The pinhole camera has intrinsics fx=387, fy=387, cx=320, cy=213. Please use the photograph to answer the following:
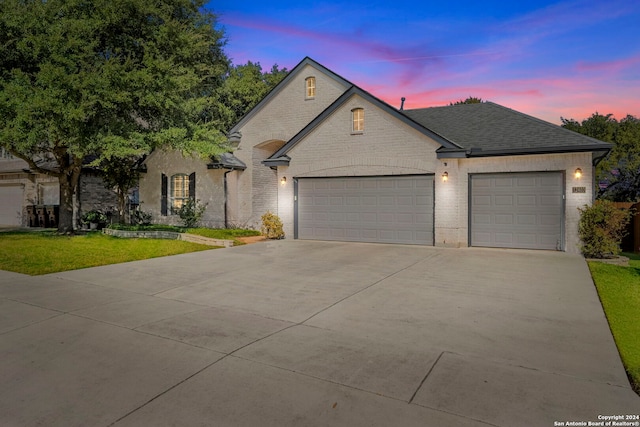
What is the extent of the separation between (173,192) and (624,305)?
60.2 ft

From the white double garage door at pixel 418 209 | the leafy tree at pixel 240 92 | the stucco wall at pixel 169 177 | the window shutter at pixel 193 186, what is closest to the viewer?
the white double garage door at pixel 418 209

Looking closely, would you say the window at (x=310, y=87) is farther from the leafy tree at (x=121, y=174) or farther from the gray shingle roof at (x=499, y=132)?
the leafy tree at (x=121, y=174)

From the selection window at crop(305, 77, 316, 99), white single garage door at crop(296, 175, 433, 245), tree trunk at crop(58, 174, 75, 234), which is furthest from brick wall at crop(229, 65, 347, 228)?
tree trunk at crop(58, 174, 75, 234)

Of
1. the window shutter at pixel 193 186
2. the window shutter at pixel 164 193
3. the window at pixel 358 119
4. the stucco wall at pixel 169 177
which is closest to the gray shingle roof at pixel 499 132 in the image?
the window at pixel 358 119

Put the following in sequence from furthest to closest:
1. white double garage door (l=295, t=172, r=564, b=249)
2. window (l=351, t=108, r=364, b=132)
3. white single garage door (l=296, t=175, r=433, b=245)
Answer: window (l=351, t=108, r=364, b=132)
white single garage door (l=296, t=175, r=433, b=245)
white double garage door (l=295, t=172, r=564, b=249)

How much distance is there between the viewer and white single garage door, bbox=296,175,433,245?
45.8 ft

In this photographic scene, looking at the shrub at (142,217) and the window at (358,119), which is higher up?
the window at (358,119)

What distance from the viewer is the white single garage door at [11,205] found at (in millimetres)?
22797

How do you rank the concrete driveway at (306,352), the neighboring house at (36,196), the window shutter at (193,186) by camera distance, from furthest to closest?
the neighboring house at (36,196)
the window shutter at (193,186)
the concrete driveway at (306,352)

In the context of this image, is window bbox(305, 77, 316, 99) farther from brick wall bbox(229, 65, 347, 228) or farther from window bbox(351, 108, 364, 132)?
window bbox(351, 108, 364, 132)

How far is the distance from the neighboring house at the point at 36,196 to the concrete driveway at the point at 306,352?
14.2 metres

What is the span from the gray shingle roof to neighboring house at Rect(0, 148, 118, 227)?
1731 cm

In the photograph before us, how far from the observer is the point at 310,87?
712 inches

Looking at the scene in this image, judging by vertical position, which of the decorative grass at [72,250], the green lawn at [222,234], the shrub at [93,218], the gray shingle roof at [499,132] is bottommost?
the decorative grass at [72,250]
